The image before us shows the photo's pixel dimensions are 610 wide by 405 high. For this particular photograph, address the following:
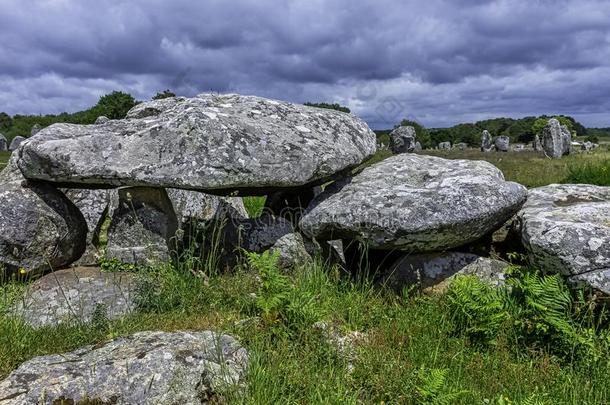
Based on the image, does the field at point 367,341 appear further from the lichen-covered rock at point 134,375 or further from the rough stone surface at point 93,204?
the rough stone surface at point 93,204

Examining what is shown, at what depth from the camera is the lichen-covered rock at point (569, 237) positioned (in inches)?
207

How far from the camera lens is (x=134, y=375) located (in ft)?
13.1

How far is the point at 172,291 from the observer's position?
5.77m

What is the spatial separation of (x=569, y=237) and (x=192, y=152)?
413 cm

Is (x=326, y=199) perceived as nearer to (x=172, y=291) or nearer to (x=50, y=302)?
(x=172, y=291)

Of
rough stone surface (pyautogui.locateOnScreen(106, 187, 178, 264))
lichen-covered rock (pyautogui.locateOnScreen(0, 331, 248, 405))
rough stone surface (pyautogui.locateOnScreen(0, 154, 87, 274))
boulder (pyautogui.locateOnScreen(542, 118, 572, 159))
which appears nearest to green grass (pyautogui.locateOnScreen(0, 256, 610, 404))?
lichen-covered rock (pyautogui.locateOnScreen(0, 331, 248, 405))

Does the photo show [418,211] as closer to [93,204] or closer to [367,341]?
[367,341]

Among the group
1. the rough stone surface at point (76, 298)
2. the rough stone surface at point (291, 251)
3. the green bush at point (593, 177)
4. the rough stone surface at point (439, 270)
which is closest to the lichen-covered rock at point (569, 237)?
the rough stone surface at point (439, 270)

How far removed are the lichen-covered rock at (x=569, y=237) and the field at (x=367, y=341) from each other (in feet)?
0.99

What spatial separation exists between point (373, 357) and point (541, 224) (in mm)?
2591

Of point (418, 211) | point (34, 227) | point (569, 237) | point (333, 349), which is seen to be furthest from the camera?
point (34, 227)

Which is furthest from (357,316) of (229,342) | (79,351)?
(79,351)

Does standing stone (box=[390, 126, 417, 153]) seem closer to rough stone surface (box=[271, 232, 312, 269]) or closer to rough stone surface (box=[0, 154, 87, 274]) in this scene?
rough stone surface (box=[271, 232, 312, 269])


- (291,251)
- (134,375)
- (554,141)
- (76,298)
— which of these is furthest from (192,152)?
(554,141)
